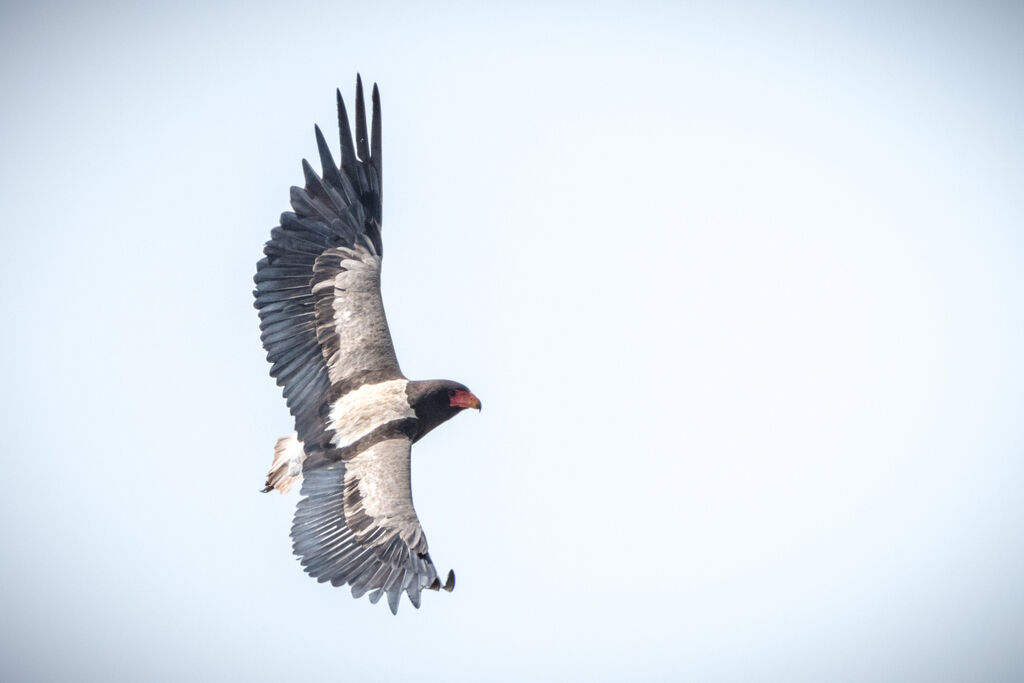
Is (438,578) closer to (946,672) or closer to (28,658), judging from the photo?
(28,658)

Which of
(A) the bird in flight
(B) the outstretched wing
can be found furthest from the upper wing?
(B) the outstretched wing

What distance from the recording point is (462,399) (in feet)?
49.6

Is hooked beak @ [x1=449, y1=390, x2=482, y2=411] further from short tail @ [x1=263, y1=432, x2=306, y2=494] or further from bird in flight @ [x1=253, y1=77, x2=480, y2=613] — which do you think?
short tail @ [x1=263, y1=432, x2=306, y2=494]

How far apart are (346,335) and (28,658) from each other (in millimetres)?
62366

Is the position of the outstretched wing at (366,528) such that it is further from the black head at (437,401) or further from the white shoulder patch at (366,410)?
the black head at (437,401)

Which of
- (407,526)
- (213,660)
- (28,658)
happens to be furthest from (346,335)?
(28,658)

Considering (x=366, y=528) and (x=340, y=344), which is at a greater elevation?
(x=340, y=344)

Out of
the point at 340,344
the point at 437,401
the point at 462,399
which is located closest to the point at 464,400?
the point at 462,399

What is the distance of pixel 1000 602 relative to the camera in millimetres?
91625

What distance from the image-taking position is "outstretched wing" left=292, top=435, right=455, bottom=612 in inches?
539

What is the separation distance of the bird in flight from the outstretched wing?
23 mm

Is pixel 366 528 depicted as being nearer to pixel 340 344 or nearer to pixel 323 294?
pixel 340 344

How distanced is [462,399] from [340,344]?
4.66ft

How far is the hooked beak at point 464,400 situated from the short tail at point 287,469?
169 cm
